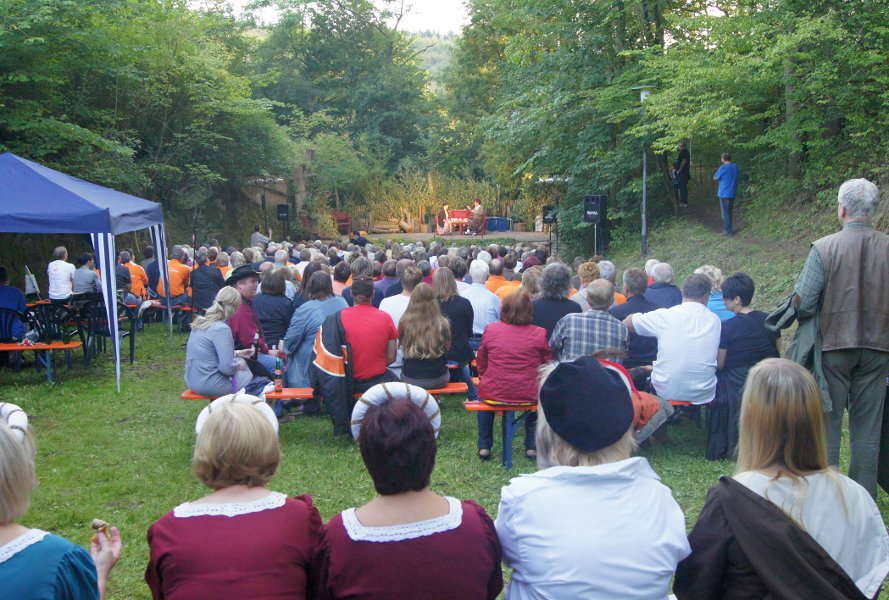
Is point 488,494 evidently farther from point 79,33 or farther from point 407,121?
point 407,121

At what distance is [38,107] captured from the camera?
536 inches

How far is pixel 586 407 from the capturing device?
2043 mm

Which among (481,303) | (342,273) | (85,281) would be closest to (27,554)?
(481,303)

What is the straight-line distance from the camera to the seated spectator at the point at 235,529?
2.02m

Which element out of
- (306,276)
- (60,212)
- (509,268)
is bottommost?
(509,268)

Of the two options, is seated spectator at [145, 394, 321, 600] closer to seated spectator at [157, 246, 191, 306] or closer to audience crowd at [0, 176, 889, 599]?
audience crowd at [0, 176, 889, 599]

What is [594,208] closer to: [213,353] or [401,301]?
[401,301]

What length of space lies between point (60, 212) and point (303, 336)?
326cm

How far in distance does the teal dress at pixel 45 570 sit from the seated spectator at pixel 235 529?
0.21 metres

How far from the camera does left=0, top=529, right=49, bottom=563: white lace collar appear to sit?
5.97 feet

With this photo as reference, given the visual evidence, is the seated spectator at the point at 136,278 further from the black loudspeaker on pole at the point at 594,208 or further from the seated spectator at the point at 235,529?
the seated spectator at the point at 235,529

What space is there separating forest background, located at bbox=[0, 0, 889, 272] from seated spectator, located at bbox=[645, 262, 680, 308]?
566 cm

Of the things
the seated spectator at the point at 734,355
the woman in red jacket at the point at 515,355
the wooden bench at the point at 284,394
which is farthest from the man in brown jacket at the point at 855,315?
the wooden bench at the point at 284,394

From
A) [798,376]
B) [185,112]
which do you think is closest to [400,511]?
[798,376]
